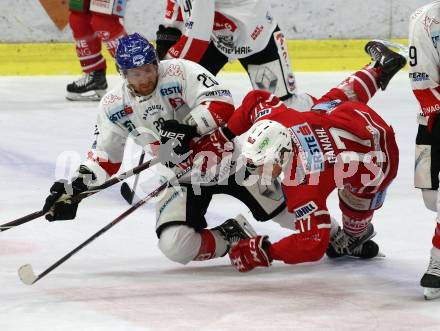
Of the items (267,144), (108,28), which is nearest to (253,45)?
(267,144)

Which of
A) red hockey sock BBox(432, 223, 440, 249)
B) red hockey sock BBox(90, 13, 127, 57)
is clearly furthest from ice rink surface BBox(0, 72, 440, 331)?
red hockey sock BBox(90, 13, 127, 57)

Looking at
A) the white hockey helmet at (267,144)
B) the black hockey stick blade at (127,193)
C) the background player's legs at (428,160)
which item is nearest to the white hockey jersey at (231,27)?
the black hockey stick blade at (127,193)

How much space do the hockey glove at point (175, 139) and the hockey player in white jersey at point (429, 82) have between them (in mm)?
728

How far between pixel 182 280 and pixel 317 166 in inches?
22.1

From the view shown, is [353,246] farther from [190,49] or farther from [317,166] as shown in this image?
[190,49]

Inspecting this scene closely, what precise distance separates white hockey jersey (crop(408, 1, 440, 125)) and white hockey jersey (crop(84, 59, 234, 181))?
66 cm

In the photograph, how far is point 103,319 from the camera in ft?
10.2

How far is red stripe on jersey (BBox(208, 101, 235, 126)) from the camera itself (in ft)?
12.4

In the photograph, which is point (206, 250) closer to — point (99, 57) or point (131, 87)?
point (131, 87)

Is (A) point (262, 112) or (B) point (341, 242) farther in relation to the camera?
(B) point (341, 242)

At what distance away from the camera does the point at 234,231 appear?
3.88 m

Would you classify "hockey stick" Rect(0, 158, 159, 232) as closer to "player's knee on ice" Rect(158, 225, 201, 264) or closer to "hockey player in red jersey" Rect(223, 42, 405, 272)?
"player's knee on ice" Rect(158, 225, 201, 264)

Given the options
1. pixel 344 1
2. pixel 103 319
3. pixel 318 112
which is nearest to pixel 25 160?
pixel 318 112

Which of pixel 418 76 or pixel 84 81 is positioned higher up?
pixel 418 76
